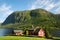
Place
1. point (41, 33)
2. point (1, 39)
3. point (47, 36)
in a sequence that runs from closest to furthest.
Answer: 1. point (1, 39)
2. point (47, 36)
3. point (41, 33)

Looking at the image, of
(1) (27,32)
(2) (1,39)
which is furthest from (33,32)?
(2) (1,39)

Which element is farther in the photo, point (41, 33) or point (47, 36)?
point (41, 33)

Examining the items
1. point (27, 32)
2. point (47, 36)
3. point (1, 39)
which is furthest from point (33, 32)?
point (1, 39)

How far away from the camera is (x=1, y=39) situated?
883 inches

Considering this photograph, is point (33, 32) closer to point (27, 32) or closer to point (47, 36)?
point (27, 32)

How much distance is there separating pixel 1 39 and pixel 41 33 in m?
86.4

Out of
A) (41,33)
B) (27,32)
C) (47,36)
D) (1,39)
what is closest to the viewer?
(1,39)

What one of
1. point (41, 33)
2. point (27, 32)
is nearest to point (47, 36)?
point (41, 33)

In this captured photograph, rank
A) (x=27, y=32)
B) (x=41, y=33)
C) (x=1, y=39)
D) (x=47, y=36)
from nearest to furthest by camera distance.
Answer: (x=1, y=39) → (x=47, y=36) → (x=41, y=33) → (x=27, y=32)

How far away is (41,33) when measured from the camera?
4250 inches

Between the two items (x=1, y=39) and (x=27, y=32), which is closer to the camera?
(x=1, y=39)

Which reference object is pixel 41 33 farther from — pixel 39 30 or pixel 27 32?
pixel 27 32

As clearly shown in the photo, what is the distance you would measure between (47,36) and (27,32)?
31852 mm

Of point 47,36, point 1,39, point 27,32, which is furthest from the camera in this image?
point 27,32
